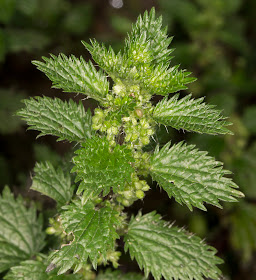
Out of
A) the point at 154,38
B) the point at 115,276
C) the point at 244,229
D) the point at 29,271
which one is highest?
the point at 154,38

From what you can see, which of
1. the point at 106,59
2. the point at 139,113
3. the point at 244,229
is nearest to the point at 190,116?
the point at 139,113

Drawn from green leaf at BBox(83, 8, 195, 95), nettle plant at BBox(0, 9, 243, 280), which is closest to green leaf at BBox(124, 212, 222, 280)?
nettle plant at BBox(0, 9, 243, 280)

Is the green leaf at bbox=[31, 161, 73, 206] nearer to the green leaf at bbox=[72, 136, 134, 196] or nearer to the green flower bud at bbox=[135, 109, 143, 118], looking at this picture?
the green leaf at bbox=[72, 136, 134, 196]

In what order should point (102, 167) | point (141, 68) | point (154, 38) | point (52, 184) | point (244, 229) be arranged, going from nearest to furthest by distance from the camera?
1. point (102, 167)
2. point (141, 68)
3. point (154, 38)
4. point (52, 184)
5. point (244, 229)

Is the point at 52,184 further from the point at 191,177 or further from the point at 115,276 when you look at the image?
the point at 191,177

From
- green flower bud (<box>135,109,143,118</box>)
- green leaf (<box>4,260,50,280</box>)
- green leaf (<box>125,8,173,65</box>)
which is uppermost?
green leaf (<box>125,8,173,65</box>)

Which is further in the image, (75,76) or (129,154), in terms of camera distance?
(75,76)

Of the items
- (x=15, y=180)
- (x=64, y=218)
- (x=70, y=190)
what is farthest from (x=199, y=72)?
(x=64, y=218)
